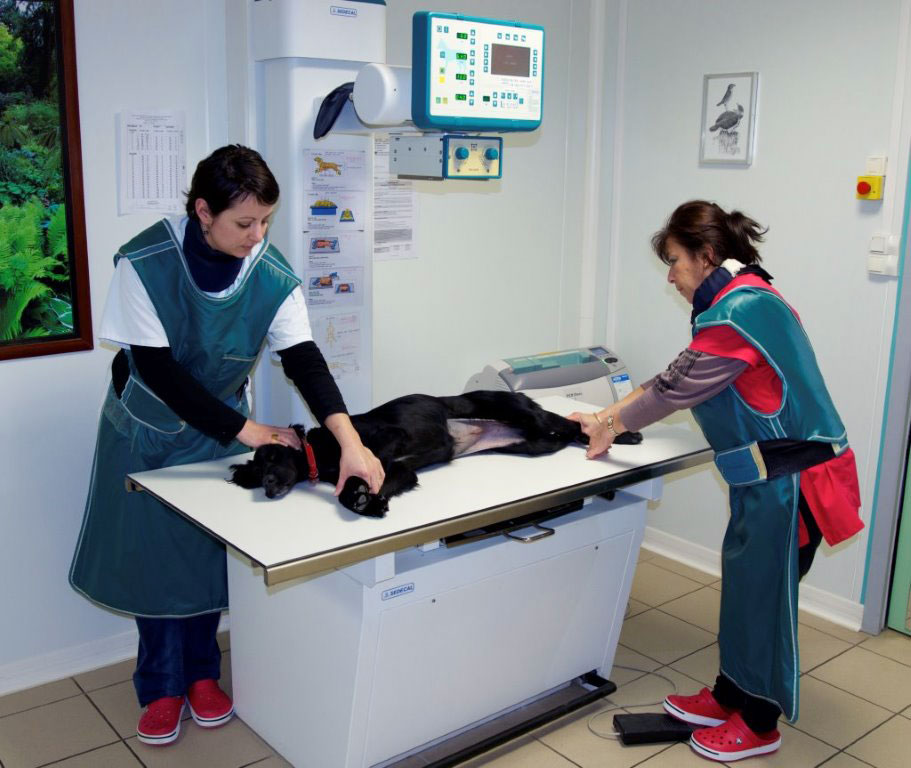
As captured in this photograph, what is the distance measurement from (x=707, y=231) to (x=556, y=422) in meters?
0.64

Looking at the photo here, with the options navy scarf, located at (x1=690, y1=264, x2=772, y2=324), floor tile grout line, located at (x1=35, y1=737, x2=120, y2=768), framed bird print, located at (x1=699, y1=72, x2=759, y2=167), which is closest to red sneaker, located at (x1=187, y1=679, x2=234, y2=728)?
floor tile grout line, located at (x1=35, y1=737, x2=120, y2=768)

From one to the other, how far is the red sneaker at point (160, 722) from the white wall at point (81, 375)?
473 mm

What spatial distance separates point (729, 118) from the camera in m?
3.50

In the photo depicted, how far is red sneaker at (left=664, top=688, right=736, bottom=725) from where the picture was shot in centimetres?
270

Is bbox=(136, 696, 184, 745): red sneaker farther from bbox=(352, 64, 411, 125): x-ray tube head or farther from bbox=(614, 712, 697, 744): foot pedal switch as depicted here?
bbox=(352, 64, 411, 125): x-ray tube head

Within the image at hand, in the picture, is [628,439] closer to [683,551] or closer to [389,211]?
[389,211]

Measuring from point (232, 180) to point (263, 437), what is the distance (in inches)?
23.4

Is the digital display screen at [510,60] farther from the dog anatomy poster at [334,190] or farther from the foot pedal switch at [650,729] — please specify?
the foot pedal switch at [650,729]

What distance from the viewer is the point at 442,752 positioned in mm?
2578

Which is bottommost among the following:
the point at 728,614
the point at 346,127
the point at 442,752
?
the point at 442,752

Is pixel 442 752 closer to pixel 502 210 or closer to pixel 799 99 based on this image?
pixel 502 210

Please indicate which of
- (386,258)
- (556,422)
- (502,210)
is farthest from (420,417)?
(502,210)

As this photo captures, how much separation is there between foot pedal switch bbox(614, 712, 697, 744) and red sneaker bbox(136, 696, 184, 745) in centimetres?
121

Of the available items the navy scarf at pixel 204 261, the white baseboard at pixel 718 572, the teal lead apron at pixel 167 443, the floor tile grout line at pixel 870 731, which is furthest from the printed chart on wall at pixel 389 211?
the floor tile grout line at pixel 870 731
